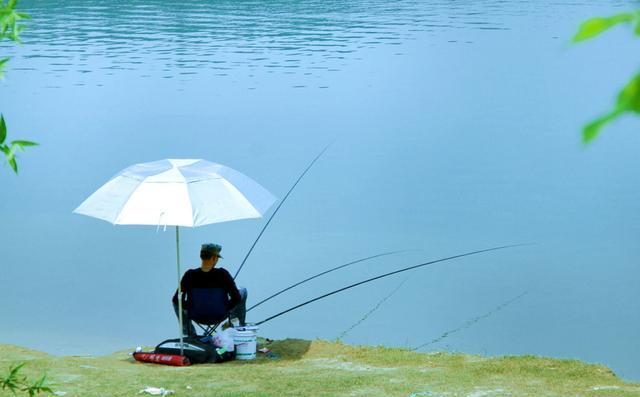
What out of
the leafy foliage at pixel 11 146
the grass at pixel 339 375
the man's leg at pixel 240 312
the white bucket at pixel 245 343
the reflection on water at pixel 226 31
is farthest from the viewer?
the reflection on water at pixel 226 31

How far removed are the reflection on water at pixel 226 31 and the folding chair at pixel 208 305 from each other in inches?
516

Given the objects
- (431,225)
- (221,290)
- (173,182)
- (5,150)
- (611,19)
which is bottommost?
(611,19)

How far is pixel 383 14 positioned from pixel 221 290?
23.2m

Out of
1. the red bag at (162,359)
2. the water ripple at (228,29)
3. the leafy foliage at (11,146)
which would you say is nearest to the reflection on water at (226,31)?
the water ripple at (228,29)

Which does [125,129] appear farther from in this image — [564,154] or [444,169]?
[564,154]

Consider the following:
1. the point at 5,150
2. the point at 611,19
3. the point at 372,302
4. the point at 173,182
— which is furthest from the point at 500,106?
the point at 611,19

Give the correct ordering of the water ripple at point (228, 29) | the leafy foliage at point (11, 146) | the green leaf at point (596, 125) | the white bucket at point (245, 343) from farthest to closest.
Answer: the water ripple at point (228, 29), the white bucket at point (245, 343), the leafy foliage at point (11, 146), the green leaf at point (596, 125)

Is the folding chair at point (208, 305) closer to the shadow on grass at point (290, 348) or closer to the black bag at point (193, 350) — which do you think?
the black bag at point (193, 350)

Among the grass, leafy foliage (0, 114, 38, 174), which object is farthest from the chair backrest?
leafy foliage (0, 114, 38, 174)

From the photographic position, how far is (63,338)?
8594mm

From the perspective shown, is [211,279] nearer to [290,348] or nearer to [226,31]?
[290,348]

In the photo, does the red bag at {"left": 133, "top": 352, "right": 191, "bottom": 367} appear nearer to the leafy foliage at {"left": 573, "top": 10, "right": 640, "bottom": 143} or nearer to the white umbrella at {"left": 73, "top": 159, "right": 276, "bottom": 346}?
the white umbrella at {"left": 73, "top": 159, "right": 276, "bottom": 346}

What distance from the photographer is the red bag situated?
21.8 feet

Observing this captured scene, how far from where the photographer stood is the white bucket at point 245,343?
685 cm
